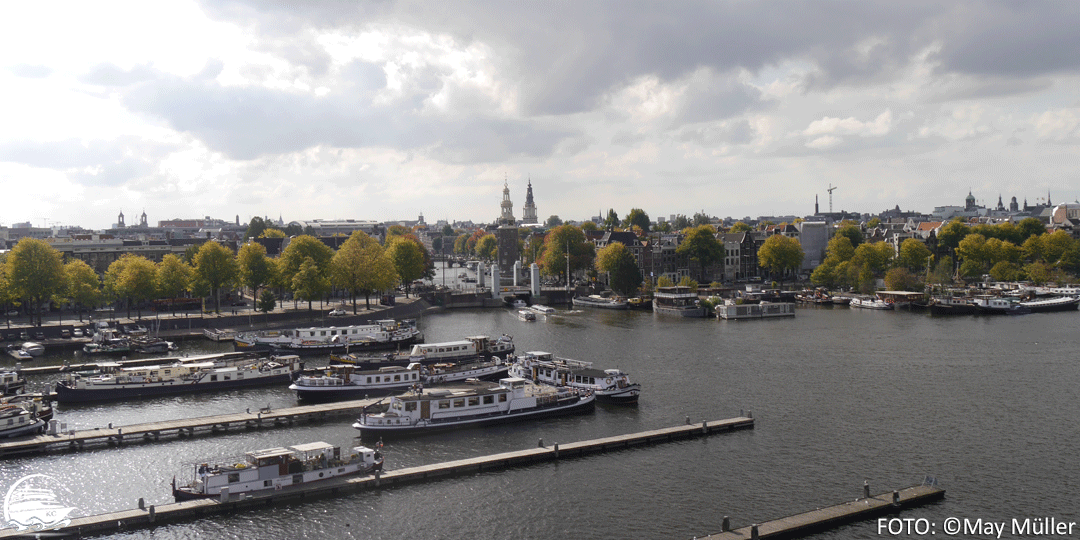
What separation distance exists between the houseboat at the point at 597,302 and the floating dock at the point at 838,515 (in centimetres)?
7384

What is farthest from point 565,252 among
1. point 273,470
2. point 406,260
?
point 273,470

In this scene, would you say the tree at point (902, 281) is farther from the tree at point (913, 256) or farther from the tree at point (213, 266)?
the tree at point (213, 266)

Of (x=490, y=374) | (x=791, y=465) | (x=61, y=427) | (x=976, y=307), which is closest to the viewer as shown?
(x=791, y=465)

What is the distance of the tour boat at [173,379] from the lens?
48469 millimetres

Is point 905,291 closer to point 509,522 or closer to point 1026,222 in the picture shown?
point 1026,222

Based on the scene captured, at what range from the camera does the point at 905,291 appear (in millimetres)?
103562

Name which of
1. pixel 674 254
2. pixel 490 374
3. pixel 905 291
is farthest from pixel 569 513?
pixel 674 254

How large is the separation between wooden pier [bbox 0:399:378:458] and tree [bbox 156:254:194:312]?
142ft

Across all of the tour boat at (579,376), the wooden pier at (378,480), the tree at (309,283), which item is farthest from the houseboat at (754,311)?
the wooden pier at (378,480)

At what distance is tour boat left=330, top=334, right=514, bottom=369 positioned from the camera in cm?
5593

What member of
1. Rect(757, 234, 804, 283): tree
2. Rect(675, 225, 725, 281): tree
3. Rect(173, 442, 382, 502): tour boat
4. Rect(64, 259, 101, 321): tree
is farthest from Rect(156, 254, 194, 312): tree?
Rect(757, 234, 804, 283): tree

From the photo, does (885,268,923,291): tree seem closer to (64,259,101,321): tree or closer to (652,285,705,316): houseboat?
(652,285,705,316): houseboat

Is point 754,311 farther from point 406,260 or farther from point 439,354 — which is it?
point 406,260

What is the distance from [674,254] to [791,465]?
3928 inches
